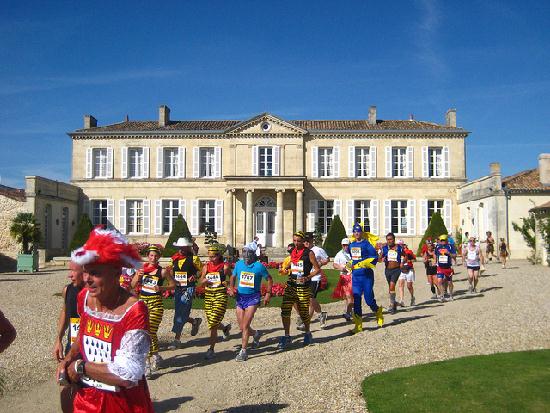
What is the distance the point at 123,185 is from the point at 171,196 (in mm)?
3335

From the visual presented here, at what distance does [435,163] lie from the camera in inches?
1358

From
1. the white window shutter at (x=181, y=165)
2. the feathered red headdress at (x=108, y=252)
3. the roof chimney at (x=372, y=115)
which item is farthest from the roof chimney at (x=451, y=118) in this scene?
the feathered red headdress at (x=108, y=252)

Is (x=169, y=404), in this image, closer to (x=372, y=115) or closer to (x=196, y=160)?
(x=196, y=160)

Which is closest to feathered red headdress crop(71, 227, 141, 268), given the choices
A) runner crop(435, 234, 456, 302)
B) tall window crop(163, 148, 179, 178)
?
runner crop(435, 234, 456, 302)

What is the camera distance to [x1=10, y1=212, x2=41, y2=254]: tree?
24.8 meters

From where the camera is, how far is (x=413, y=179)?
3409cm

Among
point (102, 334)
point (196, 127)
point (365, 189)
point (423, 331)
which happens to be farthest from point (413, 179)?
point (102, 334)

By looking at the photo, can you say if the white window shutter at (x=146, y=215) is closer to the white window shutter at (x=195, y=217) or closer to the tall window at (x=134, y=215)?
the tall window at (x=134, y=215)

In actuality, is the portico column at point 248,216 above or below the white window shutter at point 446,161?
below

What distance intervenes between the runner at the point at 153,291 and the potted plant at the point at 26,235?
60.9ft

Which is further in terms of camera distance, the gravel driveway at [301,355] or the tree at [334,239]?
the tree at [334,239]

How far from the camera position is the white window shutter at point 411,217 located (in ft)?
111

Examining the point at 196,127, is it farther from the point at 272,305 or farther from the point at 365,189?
the point at 272,305

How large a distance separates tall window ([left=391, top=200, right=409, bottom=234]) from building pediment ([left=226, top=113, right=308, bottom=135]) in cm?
780
